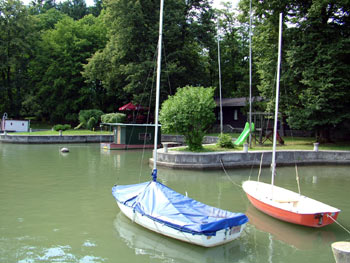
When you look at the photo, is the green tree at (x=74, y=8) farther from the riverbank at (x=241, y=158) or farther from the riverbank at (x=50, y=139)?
the riverbank at (x=241, y=158)

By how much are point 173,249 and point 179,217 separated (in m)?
0.83

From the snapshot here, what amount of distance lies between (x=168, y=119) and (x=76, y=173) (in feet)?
21.2

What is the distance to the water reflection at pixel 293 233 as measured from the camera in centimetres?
971

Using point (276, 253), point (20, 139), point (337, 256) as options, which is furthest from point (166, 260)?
point (20, 139)

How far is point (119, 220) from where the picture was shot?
11.2m

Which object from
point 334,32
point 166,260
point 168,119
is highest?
point 334,32

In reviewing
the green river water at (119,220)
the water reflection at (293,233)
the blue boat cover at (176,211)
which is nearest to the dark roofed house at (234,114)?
the green river water at (119,220)

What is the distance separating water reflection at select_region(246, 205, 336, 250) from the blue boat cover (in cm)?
193

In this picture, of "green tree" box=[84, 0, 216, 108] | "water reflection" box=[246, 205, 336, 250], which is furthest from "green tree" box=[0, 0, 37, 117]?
"water reflection" box=[246, 205, 336, 250]

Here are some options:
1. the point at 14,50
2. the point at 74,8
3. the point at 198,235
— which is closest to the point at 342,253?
the point at 198,235

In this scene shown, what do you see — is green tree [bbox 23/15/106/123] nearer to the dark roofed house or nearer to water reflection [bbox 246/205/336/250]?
the dark roofed house

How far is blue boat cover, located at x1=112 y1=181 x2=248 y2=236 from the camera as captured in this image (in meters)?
8.48

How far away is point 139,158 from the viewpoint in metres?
25.5

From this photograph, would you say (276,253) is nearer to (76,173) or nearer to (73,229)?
(73,229)
